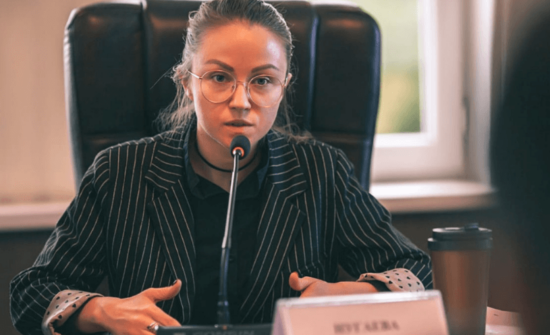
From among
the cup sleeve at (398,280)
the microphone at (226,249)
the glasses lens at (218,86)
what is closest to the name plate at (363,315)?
the microphone at (226,249)

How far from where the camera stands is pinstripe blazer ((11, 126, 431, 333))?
1.18 metres

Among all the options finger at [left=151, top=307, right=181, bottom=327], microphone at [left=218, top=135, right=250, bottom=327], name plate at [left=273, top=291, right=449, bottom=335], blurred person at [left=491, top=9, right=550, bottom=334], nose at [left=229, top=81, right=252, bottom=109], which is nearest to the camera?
blurred person at [left=491, top=9, right=550, bottom=334]

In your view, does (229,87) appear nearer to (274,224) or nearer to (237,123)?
(237,123)

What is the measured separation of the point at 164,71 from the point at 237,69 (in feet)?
0.84

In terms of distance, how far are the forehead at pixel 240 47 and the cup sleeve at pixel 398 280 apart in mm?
440

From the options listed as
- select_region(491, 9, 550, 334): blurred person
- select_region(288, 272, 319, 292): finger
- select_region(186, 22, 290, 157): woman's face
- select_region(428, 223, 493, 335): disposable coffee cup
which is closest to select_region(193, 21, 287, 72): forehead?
select_region(186, 22, 290, 157): woman's face

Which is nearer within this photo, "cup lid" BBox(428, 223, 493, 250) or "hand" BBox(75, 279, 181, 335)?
"cup lid" BBox(428, 223, 493, 250)

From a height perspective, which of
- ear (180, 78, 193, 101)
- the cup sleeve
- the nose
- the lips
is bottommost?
the cup sleeve

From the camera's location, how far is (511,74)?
0.30 m

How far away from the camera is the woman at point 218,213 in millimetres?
1182

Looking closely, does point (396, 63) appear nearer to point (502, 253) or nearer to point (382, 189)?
point (382, 189)

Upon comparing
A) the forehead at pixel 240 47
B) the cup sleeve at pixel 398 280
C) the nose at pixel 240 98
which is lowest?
the cup sleeve at pixel 398 280

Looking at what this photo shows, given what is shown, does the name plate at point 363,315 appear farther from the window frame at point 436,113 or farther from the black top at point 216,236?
the window frame at point 436,113

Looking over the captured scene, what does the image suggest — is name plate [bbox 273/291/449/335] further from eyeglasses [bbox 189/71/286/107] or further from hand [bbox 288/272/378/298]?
eyeglasses [bbox 189/71/286/107]
